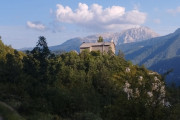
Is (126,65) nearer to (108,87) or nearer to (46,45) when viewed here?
(108,87)

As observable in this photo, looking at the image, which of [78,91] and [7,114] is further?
[78,91]

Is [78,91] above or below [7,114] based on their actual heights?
below

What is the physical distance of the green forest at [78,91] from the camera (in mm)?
Result: 17016

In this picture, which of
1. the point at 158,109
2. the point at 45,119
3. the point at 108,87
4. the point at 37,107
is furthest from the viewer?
the point at 108,87

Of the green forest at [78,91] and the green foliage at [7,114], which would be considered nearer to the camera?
the green forest at [78,91]

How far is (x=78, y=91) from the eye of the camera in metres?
39.1

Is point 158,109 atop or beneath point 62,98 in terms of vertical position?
atop

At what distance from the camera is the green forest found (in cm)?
1702

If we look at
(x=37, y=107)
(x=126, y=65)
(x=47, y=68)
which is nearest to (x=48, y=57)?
(x=47, y=68)

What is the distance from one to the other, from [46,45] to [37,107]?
33.3 feet

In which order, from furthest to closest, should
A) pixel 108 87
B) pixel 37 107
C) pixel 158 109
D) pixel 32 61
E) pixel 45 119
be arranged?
1. pixel 108 87
2. pixel 32 61
3. pixel 37 107
4. pixel 45 119
5. pixel 158 109

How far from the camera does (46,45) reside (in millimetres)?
36938

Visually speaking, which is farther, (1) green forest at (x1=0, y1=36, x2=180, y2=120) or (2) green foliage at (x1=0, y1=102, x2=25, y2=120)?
(2) green foliage at (x1=0, y1=102, x2=25, y2=120)

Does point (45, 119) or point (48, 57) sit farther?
point (48, 57)
